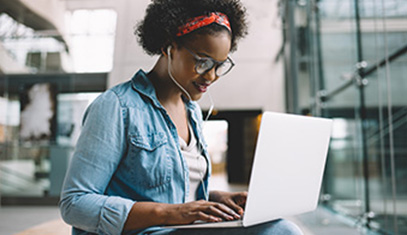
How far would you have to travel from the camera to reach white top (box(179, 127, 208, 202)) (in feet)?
3.24

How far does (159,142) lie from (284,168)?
28 centimetres

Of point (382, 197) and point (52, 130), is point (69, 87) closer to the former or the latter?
point (52, 130)

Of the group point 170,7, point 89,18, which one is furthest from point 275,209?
point 89,18

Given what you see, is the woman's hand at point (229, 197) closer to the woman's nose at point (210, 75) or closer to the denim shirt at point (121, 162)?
the denim shirt at point (121, 162)

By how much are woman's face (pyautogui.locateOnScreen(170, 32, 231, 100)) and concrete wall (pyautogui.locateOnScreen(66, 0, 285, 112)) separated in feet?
1.00

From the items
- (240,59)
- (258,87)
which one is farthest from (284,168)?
(258,87)

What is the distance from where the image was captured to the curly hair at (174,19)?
38.5 inches

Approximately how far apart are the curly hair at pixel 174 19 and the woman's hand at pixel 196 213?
41 cm

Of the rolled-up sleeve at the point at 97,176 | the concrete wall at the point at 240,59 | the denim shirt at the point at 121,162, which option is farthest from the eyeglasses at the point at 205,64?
the concrete wall at the point at 240,59

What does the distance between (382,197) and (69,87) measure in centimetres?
287

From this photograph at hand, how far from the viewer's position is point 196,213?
2.48ft

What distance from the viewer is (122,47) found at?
5.49ft

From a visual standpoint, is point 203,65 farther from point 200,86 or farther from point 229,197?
point 229,197

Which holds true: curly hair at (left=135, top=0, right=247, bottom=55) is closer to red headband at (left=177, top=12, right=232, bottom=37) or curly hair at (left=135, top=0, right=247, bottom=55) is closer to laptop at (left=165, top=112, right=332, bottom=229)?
red headband at (left=177, top=12, right=232, bottom=37)
